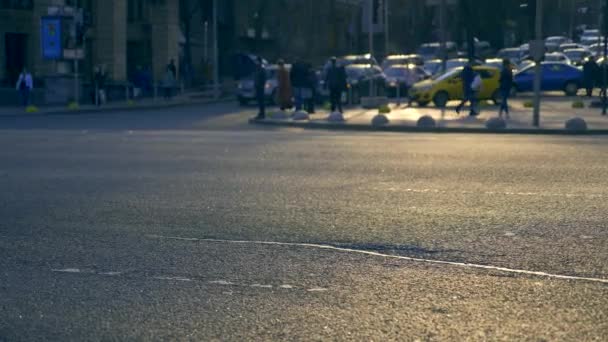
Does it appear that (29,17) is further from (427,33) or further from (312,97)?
(427,33)

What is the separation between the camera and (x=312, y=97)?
37812 mm

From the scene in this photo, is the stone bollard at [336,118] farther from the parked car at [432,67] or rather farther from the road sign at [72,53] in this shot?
the parked car at [432,67]

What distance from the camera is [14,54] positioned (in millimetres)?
52938

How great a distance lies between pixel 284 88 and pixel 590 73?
16.4 meters

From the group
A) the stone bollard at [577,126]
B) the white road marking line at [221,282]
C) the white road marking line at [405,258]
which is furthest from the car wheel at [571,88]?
the white road marking line at [221,282]

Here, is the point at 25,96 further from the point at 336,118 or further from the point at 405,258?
the point at 405,258

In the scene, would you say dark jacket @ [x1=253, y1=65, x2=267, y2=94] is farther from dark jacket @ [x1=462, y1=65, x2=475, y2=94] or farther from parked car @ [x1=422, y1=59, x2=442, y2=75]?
parked car @ [x1=422, y1=59, x2=442, y2=75]

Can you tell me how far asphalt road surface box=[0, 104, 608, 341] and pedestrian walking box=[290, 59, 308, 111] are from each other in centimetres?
1780

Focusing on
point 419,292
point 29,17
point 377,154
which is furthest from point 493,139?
point 29,17

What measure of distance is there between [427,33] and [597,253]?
89.4 m

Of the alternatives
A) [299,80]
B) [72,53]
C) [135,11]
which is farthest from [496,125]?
[135,11]

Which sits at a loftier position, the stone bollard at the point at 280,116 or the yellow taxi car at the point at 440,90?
the yellow taxi car at the point at 440,90

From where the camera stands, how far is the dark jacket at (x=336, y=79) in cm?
3474

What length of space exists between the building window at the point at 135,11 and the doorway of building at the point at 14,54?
10527 mm
